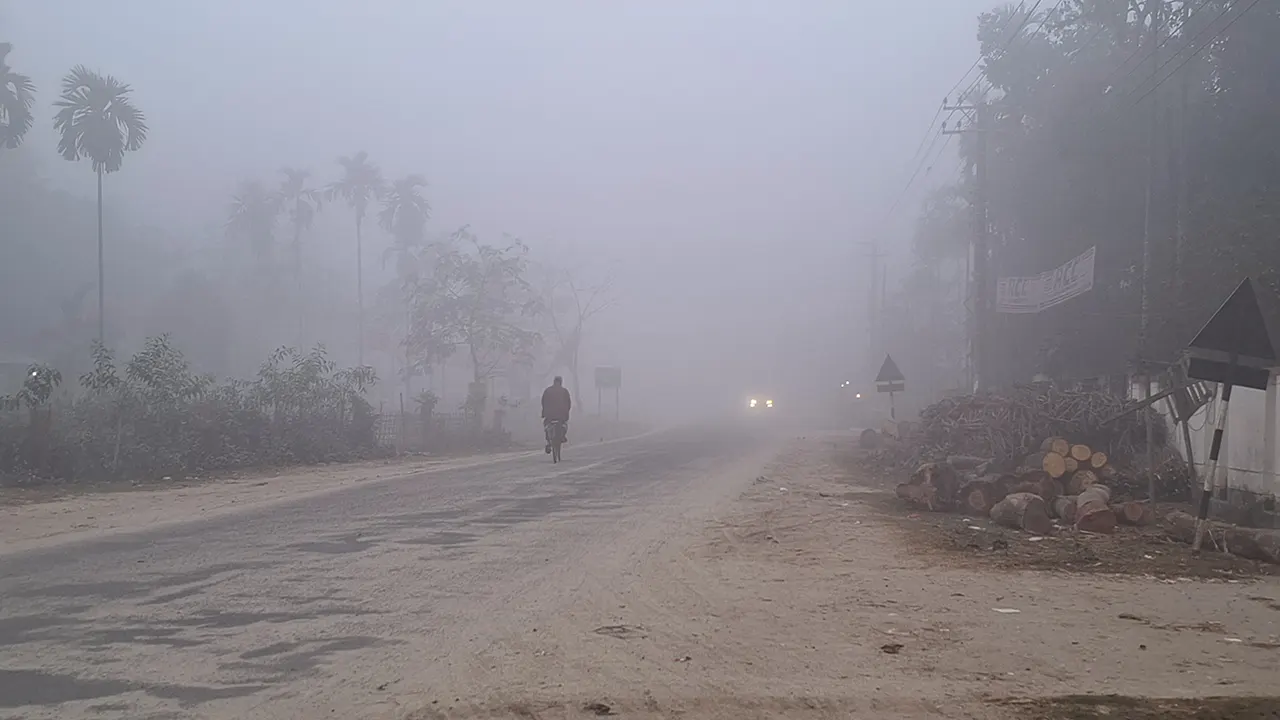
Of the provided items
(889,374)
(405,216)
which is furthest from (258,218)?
(889,374)

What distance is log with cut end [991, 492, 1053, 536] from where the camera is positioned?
12492 millimetres

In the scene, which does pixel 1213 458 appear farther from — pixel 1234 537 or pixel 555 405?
pixel 555 405

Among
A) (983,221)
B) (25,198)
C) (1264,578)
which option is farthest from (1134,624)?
(25,198)

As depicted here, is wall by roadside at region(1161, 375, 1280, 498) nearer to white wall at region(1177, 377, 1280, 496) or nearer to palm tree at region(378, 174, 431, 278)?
white wall at region(1177, 377, 1280, 496)

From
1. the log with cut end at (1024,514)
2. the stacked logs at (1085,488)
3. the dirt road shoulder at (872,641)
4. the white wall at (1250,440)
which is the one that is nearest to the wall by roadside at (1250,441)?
the white wall at (1250,440)

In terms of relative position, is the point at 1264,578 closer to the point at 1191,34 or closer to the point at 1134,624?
the point at 1134,624

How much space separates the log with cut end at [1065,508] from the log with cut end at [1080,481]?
482 mm

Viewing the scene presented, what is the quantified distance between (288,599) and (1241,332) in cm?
999

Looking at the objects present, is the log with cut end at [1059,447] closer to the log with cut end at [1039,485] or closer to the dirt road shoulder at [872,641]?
the log with cut end at [1039,485]

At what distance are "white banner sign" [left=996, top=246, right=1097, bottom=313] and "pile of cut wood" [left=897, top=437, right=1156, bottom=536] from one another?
34.9ft

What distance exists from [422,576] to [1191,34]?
84.4 feet

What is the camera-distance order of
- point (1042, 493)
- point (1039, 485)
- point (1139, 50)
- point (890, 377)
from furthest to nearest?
point (890, 377), point (1139, 50), point (1039, 485), point (1042, 493)

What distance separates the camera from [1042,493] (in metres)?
13.7

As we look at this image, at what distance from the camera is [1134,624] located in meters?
7.58
